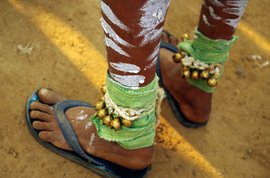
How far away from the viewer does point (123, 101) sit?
3.14 feet

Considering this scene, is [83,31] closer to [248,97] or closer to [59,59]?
[59,59]

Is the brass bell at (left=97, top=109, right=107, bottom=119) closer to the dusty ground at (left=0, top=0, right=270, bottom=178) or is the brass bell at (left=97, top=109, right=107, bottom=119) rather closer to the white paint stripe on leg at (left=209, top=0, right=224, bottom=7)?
the dusty ground at (left=0, top=0, right=270, bottom=178)

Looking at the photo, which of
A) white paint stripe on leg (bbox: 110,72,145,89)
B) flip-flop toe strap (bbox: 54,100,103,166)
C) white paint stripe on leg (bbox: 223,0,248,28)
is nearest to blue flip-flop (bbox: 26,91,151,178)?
flip-flop toe strap (bbox: 54,100,103,166)

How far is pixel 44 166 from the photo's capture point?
1.20m

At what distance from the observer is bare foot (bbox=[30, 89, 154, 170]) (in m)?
1.12

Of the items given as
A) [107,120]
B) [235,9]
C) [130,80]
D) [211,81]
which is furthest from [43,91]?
[235,9]

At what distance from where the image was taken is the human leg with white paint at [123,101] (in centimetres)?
79

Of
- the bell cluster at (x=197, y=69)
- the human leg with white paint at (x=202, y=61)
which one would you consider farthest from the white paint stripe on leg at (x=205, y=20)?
the bell cluster at (x=197, y=69)

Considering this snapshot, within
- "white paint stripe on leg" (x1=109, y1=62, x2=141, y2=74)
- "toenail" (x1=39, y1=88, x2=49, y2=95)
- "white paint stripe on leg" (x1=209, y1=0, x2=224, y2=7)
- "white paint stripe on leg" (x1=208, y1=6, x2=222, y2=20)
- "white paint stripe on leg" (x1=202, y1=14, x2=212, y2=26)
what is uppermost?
"white paint stripe on leg" (x1=109, y1=62, x2=141, y2=74)

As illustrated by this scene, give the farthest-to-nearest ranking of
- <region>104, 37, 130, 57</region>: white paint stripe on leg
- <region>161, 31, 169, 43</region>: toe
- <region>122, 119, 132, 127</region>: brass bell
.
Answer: <region>161, 31, 169, 43</region>: toe
<region>122, 119, 132, 127</region>: brass bell
<region>104, 37, 130, 57</region>: white paint stripe on leg

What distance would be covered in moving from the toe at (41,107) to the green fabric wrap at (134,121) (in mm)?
210

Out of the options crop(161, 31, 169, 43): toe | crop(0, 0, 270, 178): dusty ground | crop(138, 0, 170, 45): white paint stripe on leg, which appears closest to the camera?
crop(138, 0, 170, 45): white paint stripe on leg

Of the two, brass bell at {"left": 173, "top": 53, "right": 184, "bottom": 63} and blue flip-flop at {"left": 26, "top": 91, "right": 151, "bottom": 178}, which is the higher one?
brass bell at {"left": 173, "top": 53, "right": 184, "bottom": 63}

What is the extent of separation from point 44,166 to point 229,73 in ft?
3.00
